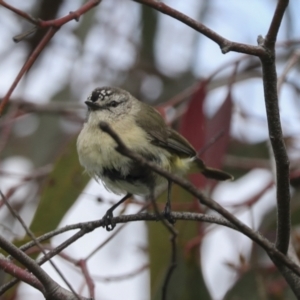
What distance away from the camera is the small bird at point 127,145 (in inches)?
98.0

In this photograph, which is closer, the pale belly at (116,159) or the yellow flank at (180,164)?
the pale belly at (116,159)

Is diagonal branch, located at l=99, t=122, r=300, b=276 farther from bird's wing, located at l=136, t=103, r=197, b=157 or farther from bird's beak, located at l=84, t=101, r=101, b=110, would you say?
bird's beak, located at l=84, t=101, r=101, b=110

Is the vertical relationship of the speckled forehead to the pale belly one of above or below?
above

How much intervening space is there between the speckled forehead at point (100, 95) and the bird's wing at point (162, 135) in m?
0.16

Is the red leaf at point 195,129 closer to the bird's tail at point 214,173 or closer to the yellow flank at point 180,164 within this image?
the bird's tail at point 214,173

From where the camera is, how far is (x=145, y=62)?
5.12 metres

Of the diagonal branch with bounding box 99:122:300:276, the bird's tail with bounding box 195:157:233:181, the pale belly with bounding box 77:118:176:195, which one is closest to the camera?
the diagonal branch with bounding box 99:122:300:276

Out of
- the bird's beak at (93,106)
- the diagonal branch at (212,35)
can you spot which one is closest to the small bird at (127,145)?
the bird's beak at (93,106)

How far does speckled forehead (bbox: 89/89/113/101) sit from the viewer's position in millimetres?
2912

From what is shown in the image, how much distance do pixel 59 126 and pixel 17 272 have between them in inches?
137

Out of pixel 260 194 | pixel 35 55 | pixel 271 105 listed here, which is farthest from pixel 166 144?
pixel 271 105

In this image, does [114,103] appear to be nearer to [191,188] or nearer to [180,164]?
[180,164]

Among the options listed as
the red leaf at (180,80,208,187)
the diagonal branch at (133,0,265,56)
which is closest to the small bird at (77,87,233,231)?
the red leaf at (180,80,208,187)

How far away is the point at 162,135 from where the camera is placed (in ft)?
9.05
